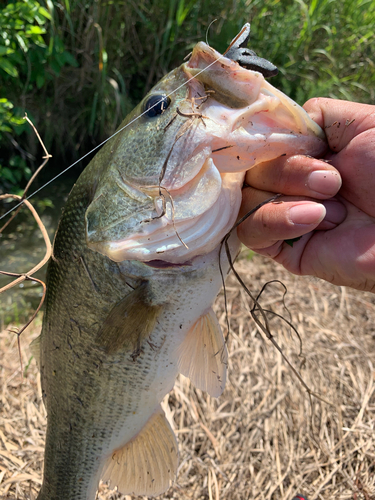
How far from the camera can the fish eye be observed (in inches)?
47.6

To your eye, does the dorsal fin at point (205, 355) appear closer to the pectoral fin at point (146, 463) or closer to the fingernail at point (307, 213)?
the pectoral fin at point (146, 463)

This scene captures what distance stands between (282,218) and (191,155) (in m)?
0.35

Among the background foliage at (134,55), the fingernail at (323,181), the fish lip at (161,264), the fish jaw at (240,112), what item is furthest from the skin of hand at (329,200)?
the background foliage at (134,55)

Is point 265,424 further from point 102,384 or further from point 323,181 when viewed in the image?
point 323,181

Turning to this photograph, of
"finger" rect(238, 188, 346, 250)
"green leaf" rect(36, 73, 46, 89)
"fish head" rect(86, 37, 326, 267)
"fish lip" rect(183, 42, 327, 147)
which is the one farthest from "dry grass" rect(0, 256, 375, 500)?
"green leaf" rect(36, 73, 46, 89)

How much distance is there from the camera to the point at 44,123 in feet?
13.6

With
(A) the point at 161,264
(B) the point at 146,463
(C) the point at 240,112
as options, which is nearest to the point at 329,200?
(C) the point at 240,112

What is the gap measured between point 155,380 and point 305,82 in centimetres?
392

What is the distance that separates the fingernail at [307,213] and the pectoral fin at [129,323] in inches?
21.7

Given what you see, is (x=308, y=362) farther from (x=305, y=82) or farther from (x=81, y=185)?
(x=305, y=82)

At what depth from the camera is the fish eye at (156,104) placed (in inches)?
47.6

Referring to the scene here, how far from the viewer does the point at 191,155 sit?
44.6 inches

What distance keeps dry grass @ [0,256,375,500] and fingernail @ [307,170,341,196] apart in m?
1.17

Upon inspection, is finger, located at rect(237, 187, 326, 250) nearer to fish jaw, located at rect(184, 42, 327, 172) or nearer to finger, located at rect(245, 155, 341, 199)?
finger, located at rect(245, 155, 341, 199)
